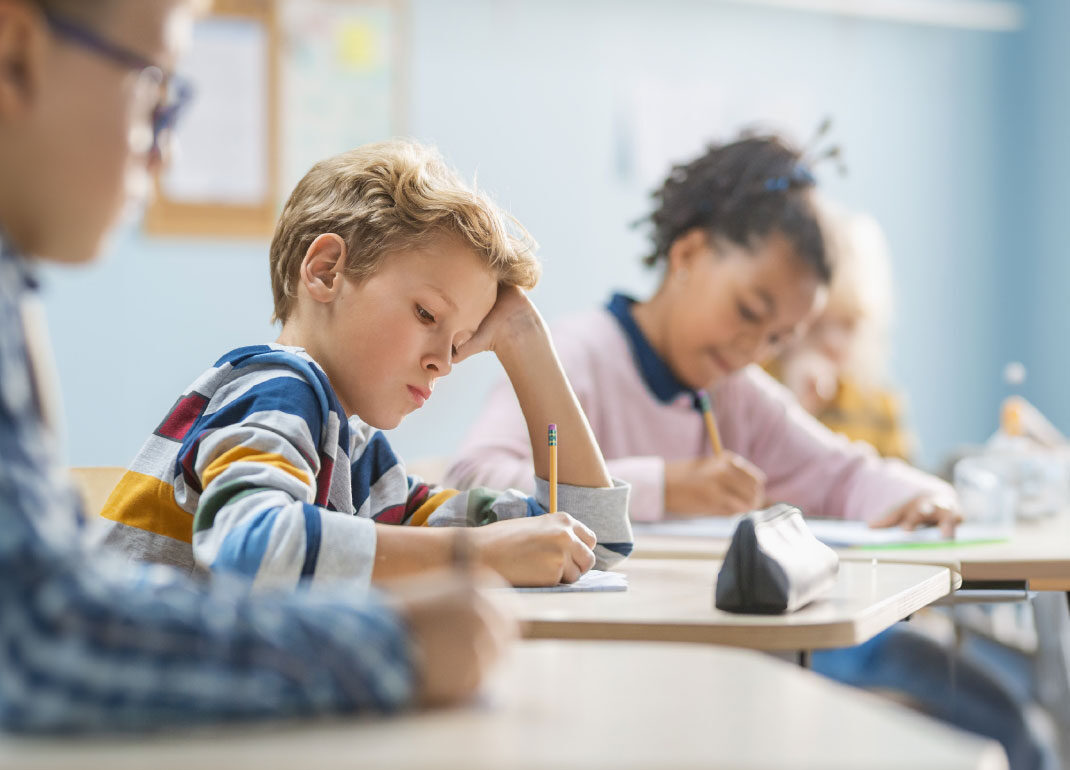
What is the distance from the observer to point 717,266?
1843mm

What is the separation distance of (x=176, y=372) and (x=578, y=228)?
46.2 inches

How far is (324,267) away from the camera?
41.3 inches

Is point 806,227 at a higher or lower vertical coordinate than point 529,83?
lower

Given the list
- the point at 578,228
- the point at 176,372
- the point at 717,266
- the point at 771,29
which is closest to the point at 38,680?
the point at 717,266

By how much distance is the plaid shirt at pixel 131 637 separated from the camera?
17.0 inches

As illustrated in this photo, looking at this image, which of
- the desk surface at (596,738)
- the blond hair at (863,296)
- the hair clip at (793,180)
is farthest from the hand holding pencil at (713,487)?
the blond hair at (863,296)

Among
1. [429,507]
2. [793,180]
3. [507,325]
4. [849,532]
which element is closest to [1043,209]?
[793,180]

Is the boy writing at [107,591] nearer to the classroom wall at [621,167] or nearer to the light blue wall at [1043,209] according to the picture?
the classroom wall at [621,167]

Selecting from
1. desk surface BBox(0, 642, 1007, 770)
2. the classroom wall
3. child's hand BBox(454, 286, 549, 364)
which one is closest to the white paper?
the classroom wall

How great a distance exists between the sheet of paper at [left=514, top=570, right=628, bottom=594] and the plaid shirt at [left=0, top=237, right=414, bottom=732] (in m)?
0.41

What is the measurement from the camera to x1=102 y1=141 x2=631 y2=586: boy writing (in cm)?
77

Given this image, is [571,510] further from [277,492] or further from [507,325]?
[277,492]

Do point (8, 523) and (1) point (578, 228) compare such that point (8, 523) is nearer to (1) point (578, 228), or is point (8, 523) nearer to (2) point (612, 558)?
(2) point (612, 558)

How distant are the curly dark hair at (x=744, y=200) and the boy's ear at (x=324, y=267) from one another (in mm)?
944
